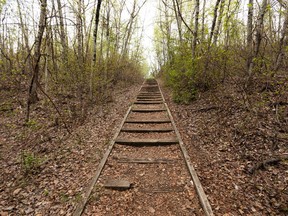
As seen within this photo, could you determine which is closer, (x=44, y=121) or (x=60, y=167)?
(x=60, y=167)

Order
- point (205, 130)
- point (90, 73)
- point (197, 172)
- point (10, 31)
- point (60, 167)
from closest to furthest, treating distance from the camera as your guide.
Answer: point (197, 172) < point (60, 167) < point (205, 130) < point (90, 73) < point (10, 31)

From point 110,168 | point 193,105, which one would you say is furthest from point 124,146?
point 193,105

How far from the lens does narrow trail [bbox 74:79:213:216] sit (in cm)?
231

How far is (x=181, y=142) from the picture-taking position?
3.92 m

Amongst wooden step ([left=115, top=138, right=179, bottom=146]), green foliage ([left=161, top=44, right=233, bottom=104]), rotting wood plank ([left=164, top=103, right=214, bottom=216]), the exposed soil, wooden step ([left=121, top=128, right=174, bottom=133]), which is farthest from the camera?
green foliage ([left=161, top=44, right=233, bottom=104])

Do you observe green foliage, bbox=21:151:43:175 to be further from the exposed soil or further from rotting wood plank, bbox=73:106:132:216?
the exposed soil

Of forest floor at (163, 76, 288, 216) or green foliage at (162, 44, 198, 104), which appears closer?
forest floor at (163, 76, 288, 216)

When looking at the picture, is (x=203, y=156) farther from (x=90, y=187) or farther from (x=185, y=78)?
(x=185, y=78)

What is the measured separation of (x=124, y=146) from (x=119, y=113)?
2504mm

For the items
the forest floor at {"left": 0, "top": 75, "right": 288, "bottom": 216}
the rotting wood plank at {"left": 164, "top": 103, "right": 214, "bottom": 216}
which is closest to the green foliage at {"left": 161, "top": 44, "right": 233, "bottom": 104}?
the forest floor at {"left": 0, "top": 75, "right": 288, "bottom": 216}

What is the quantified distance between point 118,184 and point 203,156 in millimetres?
1929

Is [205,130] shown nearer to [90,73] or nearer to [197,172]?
[197,172]

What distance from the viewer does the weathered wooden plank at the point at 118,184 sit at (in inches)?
106

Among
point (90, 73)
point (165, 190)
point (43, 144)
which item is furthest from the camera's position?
point (90, 73)
